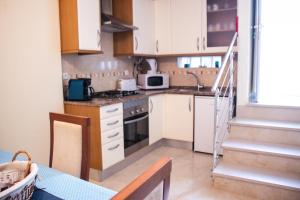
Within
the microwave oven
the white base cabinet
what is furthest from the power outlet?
the white base cabinet

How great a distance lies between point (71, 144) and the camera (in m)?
1.47

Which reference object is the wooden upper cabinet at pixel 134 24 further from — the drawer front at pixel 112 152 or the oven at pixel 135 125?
the drawer front at pixel 112 152

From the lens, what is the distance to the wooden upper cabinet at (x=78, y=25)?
2.63 meters

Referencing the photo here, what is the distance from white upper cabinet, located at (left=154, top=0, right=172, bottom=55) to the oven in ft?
3.40

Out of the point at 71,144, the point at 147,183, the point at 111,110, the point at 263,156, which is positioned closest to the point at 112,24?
the point at 111,110

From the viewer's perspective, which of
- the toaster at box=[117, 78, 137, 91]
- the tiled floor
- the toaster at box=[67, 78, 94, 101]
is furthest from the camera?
the toaster at box=[117, 78, 137, 91]

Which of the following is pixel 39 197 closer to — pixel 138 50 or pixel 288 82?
pixel 138 50

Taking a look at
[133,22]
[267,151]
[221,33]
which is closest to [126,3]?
[133,22]

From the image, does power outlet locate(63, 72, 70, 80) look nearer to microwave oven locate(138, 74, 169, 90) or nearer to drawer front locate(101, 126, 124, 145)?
drawer front locate(101, 126, 124, 145)

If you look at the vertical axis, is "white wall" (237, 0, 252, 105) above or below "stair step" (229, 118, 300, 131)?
above

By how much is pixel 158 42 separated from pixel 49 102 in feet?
6.57

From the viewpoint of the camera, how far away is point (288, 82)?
10.9 feet

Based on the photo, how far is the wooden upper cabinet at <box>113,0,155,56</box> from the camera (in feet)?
11.2

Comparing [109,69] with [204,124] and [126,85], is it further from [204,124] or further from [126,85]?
[204,124]
